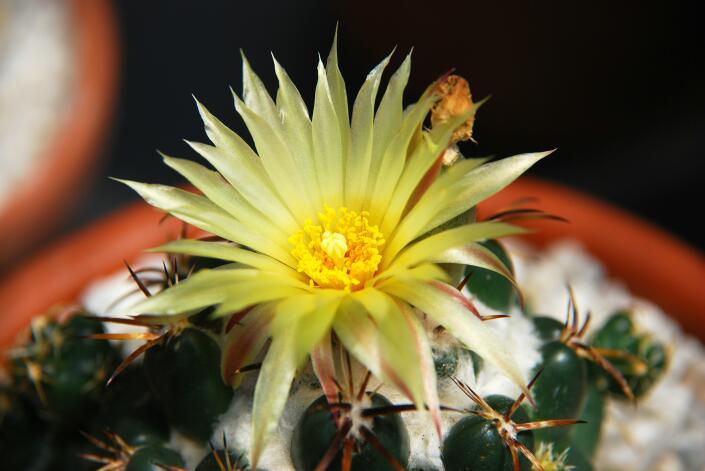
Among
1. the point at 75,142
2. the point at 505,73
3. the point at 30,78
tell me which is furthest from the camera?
the point at 505,73

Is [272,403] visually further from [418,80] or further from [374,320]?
[418,80]

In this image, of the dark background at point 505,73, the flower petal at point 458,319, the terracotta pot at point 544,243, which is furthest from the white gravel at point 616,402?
the dark background at point 505,73

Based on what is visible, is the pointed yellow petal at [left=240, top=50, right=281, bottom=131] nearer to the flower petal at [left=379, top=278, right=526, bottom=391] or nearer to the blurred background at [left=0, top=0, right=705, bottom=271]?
the flower petal at [left=379, top=278, right=526, bottom=391]

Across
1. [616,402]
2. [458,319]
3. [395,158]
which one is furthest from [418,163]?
[616,402]

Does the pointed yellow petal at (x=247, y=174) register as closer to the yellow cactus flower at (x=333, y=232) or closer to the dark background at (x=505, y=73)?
the yellow cactus flower at (x=333, y=232)

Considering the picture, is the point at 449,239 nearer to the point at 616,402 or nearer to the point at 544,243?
the point at 616,402

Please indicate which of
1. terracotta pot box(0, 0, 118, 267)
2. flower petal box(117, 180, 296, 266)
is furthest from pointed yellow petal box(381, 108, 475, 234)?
terracotta pot box(0, 0, 118, 267)

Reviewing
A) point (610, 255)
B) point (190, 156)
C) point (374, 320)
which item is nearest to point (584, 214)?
point (610, 255)
